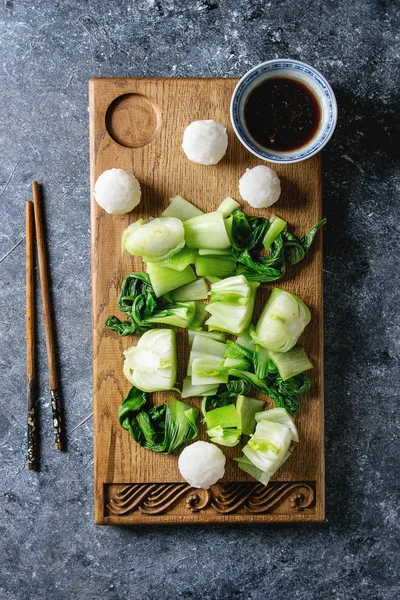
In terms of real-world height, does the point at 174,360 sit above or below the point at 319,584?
above

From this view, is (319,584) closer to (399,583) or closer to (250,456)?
(399,583)

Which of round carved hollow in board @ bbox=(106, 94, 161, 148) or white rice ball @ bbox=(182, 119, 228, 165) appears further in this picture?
round carved hollow in board @ bbox=(106, 94, 161, 148)

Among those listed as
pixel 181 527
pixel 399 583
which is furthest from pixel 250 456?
pixel 399 583

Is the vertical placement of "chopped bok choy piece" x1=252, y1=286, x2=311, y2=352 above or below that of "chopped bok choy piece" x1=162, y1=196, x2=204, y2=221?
below

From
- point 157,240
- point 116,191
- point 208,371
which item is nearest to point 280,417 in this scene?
point 208,371

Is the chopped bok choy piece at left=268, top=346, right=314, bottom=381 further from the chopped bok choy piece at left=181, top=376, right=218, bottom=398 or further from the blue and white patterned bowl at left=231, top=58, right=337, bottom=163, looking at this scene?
the blue and white patterned bowl at left=231, top=58, right=337, bottom=163

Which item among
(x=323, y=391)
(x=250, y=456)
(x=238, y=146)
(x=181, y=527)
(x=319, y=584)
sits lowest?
(x=319, y=584)

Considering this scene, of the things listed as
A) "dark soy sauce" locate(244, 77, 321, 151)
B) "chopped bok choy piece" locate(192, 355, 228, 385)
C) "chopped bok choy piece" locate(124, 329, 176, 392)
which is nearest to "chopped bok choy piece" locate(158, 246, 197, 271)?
"chopped bok choy piece" locate(124, 329, 176, 392)
